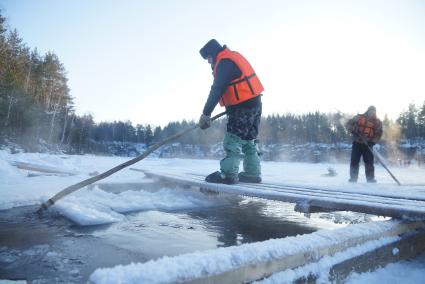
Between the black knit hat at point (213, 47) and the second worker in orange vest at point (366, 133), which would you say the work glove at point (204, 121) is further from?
the second worker in orange vest at point (366, 133)

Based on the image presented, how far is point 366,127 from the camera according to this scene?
19.7 ft

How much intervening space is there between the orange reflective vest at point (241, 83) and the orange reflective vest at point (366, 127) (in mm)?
3243

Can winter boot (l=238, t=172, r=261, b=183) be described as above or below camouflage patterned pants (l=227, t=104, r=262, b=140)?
below

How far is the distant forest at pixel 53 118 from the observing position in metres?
28.4

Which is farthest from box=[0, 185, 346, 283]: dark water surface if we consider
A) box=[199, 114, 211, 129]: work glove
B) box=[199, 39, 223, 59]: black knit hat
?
box=[199, 39, 223, 59]: black knit hat

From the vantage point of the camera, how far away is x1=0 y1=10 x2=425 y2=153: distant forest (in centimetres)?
2841

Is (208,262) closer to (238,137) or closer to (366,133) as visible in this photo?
(238,137)

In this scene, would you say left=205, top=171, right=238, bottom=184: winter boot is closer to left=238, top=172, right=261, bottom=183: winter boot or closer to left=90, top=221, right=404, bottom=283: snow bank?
left=238, top=172, right=261, bottom=183: winter boot

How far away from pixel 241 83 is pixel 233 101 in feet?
0.80

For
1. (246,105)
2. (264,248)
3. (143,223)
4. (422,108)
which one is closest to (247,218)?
(143,223)

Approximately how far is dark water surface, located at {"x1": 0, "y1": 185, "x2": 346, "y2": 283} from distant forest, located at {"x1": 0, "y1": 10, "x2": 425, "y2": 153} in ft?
15.8

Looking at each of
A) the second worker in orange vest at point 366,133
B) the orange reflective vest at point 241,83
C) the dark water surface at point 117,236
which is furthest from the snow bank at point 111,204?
the second worker in orange vest at point 366,133

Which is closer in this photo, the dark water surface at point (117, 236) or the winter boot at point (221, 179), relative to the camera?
the dark water surface at point (117, 236)

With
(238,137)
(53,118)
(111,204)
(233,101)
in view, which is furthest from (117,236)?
(53,118)
